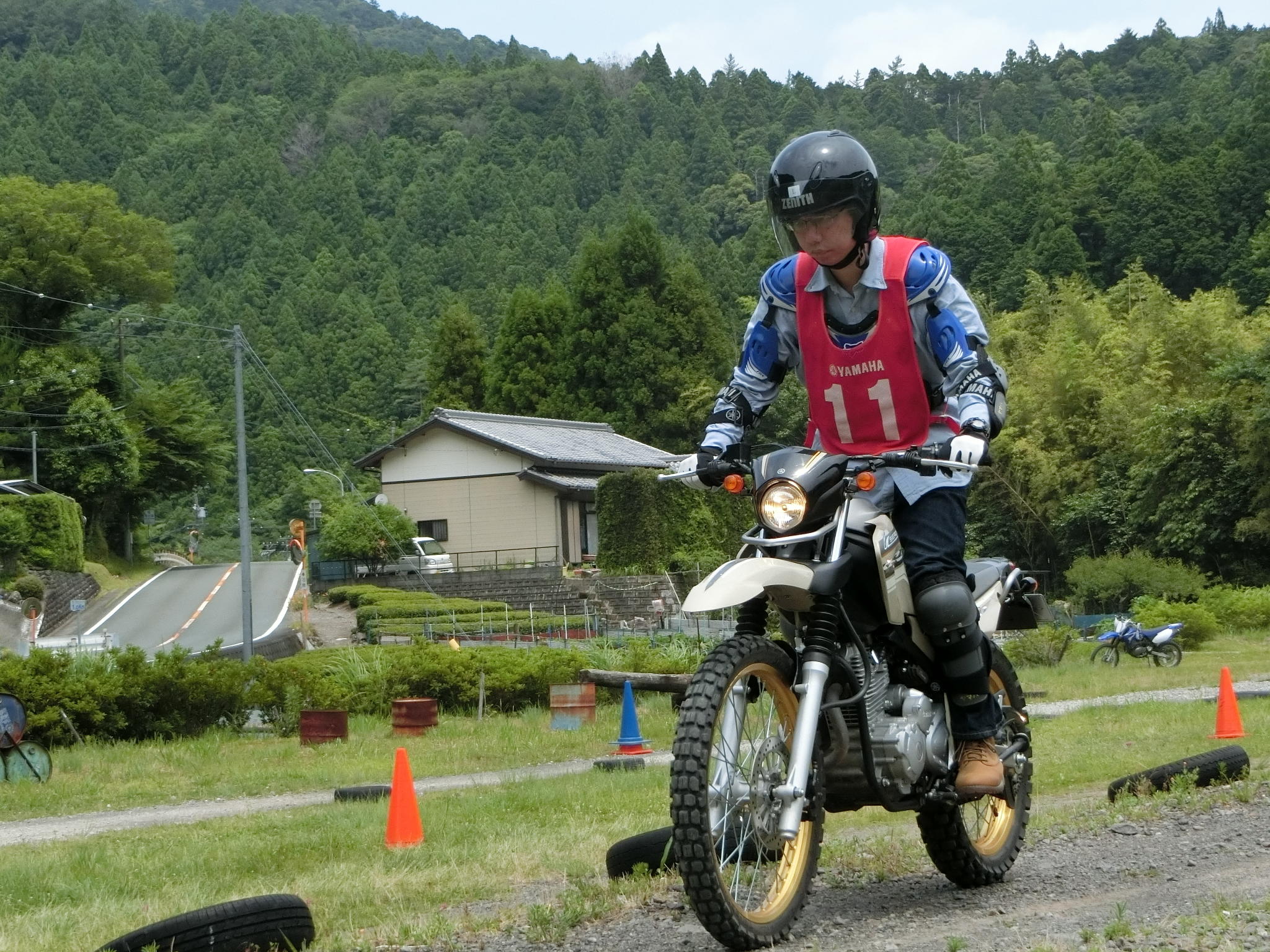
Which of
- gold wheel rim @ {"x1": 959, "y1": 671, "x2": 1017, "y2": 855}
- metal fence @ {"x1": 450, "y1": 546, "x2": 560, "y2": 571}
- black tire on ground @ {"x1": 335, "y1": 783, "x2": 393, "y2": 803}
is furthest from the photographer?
metal fence @ {"x1": 450, "y1": 546, "x2": 560, "y2": 571}

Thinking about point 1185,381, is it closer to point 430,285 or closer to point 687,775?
point 687,775

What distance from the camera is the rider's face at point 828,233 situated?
217 inches

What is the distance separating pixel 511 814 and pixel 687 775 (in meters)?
5.42

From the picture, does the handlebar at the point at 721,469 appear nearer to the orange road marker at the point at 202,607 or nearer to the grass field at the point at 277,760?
the grass field at the point at 277,760

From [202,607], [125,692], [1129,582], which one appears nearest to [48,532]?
[202,607]

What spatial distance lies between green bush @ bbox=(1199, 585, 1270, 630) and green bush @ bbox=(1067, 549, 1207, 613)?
476cm

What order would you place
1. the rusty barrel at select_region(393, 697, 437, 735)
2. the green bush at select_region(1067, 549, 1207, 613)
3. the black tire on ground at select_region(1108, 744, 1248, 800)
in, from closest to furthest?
the black tire on ground at select_region(1108, 744, 1248, 800), the rusty barrel at select_region(393, 697, 437, 735), the green bush at select_region(1067, 549, 1207, 613)

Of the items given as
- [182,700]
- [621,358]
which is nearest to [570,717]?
[182,700]

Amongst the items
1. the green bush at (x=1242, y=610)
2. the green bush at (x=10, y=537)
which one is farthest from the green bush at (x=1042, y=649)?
the green bush at (x=10, y=537)

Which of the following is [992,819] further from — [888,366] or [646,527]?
[646,527]

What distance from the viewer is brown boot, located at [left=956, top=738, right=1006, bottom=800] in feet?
18.5

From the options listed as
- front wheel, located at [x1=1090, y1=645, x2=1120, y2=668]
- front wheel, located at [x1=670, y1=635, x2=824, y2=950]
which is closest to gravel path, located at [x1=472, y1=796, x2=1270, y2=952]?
front wheel, located at [x1=670, y1=635, x2=824, y2=950]

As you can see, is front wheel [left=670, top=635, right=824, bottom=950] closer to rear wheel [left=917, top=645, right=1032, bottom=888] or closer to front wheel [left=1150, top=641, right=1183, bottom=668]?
rear wheel [left=917, top=645, right=1032, bottom=888]

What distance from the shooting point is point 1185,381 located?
58.8 m
